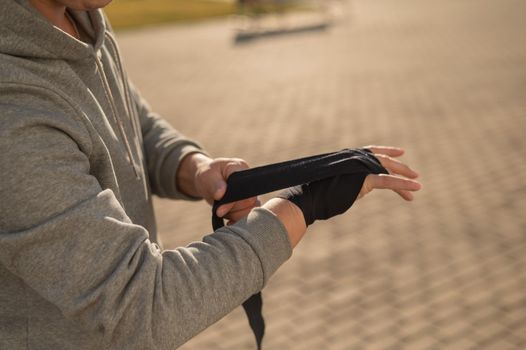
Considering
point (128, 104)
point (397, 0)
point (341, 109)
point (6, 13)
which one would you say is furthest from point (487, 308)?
point (397, 0)

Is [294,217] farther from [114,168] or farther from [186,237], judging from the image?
[186,237]

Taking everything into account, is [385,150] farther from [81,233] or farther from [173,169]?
[81,233]

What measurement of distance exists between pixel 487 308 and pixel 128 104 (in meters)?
3.17

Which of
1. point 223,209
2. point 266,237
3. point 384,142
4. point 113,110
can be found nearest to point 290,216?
point 266,237

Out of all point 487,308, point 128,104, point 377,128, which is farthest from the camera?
point 377,128

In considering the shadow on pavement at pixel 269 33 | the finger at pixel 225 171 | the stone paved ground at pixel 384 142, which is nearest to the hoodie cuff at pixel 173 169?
the finger at pixel 225 171

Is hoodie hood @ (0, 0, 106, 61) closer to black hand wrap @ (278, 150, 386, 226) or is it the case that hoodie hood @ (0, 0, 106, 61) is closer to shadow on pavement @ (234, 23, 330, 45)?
black hand wrap @ (278, 150, 386, 226)

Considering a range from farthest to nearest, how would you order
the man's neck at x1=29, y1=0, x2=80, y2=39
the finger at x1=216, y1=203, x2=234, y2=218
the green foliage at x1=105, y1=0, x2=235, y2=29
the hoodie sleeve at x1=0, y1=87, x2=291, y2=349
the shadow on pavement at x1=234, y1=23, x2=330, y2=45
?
→ the green foliage at x1=105, y1=0, x2=235, y2=29
the shadow on pavement at x1=234, y1=23, x2=330, y2=45
the finger at x1=216, y1=203, x2=234, y2=218
the man's neck at x1=29, y1=0, x2=80, y2=39
the hoodie sleeve at x1=0, y1=87, x2=291, y2=349

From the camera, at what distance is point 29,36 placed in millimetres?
1397

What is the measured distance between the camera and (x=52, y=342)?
55.1 inches

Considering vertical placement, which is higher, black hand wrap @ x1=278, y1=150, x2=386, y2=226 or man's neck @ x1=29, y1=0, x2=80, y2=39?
man's neck @ x1=29, y1=0, x2=80, y2=39

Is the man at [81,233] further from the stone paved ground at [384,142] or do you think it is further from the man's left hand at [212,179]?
the stone paved ground at [384,142]

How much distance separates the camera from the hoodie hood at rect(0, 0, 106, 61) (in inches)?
53.3

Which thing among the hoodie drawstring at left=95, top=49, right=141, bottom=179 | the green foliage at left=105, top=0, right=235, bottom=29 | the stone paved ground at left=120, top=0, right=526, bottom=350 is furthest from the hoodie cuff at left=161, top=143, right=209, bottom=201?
the green foliage at left=105, top=0, right=235, bottom=29
